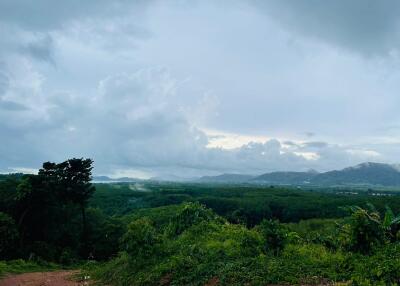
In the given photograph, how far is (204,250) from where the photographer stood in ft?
52.9

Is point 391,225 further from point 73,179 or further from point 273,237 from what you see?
point 73,179

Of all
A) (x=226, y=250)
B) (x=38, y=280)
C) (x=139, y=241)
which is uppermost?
(x=139, y=241)

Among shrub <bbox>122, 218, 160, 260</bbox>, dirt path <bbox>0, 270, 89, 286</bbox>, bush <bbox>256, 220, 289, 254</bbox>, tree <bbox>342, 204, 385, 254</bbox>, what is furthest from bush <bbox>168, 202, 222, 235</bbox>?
tree <bbox>342, 204, 385, 254</bbox>

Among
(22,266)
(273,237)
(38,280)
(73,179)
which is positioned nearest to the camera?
(273,237)

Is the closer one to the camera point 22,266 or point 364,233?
point 364,233

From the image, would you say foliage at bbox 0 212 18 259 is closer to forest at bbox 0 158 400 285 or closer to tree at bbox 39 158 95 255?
forest at bbox 0 158 400 285

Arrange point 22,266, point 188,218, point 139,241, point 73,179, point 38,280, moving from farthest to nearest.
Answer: point 73,179 → point 22,266 → point 188,218 → point 38,280 → point 139,241

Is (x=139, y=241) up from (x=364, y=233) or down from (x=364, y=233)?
down

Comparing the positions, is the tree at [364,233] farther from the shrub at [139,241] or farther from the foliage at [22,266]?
the foliage at [22,266]

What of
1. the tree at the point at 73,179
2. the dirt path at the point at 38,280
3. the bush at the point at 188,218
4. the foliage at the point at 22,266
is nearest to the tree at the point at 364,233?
the bush at the point at 188,218

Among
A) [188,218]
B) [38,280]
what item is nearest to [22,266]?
[38,280]

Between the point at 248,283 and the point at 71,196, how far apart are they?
33321mm

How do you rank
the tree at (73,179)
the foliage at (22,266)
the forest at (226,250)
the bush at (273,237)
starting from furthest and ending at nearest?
the tree at (73,179) < the foliage at (22,266) < the bush at (273,237) < the forest at (226,250)

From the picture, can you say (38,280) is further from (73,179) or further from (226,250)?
(73,179)
